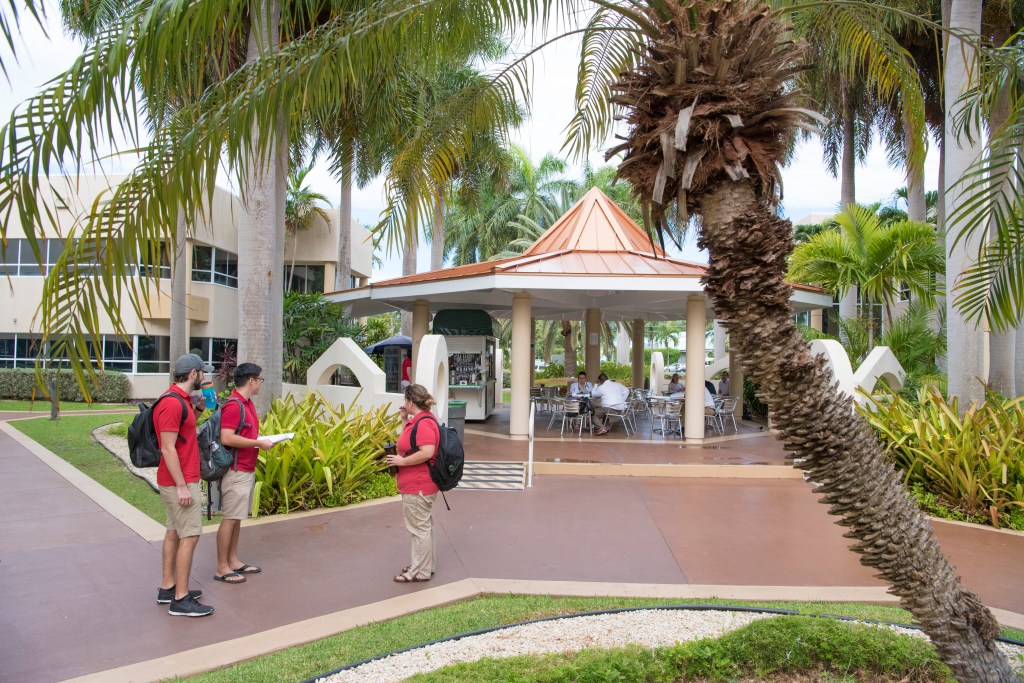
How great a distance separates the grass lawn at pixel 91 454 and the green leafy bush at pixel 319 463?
715 millimetres

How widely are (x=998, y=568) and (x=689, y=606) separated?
342 centimetres

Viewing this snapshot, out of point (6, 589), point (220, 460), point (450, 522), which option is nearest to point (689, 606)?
point (450, 522)

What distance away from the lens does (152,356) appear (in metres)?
24.9

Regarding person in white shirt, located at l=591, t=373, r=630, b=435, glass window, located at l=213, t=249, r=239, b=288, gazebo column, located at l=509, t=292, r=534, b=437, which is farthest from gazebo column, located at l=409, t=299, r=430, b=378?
glass window, located at l=213, t=249, r=239, b=288

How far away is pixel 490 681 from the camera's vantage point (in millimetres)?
3832

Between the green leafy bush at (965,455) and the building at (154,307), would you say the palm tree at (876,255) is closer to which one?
the green leafy bush at (965,455)

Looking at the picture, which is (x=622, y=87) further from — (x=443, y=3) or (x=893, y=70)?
(x=893, y=70)

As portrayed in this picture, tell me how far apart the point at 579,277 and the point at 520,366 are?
2.35 m

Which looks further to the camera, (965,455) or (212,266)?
(212,266)

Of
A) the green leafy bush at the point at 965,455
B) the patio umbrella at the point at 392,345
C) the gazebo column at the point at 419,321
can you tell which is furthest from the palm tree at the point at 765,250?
the patio umbrella at the point at 392,345

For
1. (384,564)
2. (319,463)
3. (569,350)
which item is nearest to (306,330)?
(319,463)

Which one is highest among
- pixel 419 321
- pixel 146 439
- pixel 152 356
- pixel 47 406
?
pixel 419 321

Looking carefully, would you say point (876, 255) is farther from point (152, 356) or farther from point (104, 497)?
point (152, 356)

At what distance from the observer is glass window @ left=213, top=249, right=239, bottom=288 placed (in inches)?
1005
